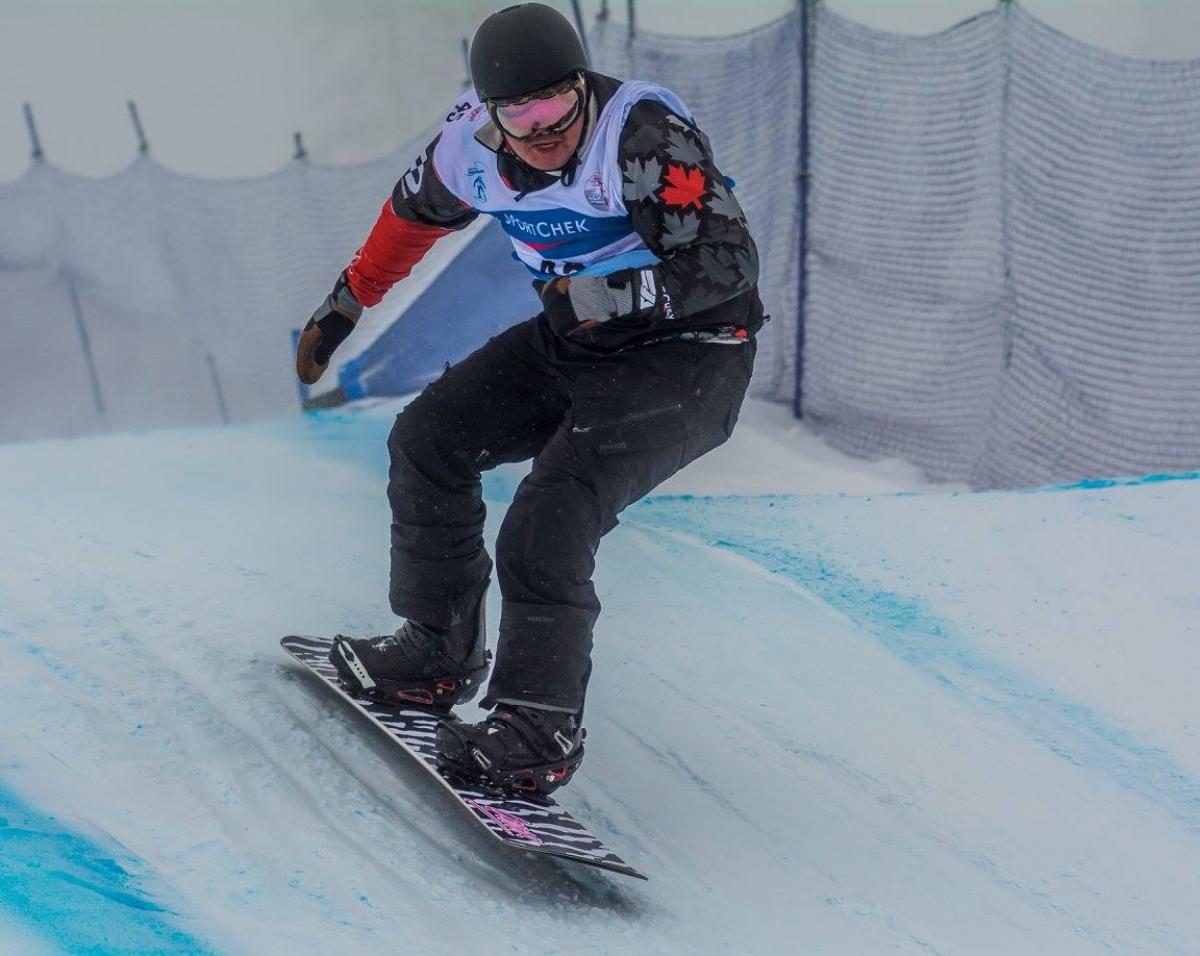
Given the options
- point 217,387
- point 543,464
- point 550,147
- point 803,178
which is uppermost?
point 550,147

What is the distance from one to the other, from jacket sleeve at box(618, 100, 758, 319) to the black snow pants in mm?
229

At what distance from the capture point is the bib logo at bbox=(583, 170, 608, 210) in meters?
2.64

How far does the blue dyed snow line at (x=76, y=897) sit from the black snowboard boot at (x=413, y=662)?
0.85m

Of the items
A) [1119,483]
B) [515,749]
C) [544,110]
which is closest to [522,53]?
[544,110]

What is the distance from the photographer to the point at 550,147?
263 cm

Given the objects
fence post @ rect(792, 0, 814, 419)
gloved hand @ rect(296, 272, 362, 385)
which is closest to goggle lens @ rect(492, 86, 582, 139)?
gloved hand @ rect(296, 272, 362, 385)

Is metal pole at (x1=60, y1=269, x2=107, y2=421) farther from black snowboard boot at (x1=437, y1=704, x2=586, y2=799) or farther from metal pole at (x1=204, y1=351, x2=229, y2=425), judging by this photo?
black snowboard boot at (x1=437, y1=704, x2=586, y2=799)

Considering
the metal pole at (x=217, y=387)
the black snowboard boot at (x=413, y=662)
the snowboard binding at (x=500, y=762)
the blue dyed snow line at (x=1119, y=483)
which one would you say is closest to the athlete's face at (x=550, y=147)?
the black snowboard boot at (x=413, y=662)

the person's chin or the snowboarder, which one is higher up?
the person's chin

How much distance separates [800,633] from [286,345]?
7102 millimetres

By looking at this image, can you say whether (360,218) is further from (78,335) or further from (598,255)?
(598,255)

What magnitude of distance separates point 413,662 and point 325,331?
91cm

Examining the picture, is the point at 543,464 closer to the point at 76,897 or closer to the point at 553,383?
the point at 553,383

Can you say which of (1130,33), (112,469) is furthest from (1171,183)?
(1130,33)
